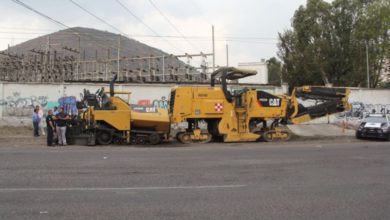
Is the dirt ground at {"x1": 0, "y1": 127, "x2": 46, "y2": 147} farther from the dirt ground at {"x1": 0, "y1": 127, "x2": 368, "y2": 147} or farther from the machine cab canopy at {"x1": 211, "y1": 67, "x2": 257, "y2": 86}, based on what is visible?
the machine cab canopy at {"x1": 211, "y1": 67, "x2": 257, "y2": 86}

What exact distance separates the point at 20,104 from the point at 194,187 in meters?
20.7

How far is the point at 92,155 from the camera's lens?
47.4 feet

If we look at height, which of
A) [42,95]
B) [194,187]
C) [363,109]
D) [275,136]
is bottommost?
[194,187]

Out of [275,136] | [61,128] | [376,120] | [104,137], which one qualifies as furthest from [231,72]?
[376,120]

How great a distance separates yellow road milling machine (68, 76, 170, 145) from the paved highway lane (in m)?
5.06

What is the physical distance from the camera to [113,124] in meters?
19.1

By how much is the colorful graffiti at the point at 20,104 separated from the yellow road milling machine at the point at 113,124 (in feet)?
26.4

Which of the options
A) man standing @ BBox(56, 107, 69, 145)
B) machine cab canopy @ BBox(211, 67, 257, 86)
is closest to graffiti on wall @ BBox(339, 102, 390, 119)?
machine cab canopy @ BBox(211, 67, 257, 86)

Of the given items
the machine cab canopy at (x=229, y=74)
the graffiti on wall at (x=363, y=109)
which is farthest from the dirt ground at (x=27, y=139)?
the graffiti on wall at (x=363, y=109)

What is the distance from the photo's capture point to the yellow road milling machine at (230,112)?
20469mm

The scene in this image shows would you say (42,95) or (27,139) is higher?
(42,95)

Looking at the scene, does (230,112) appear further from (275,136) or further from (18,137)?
(18,137)

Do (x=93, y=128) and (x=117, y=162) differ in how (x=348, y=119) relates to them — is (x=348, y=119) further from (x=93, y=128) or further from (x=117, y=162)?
(x=117, y=162)

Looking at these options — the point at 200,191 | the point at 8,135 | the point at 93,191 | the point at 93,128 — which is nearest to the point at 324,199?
the point at 200,191
